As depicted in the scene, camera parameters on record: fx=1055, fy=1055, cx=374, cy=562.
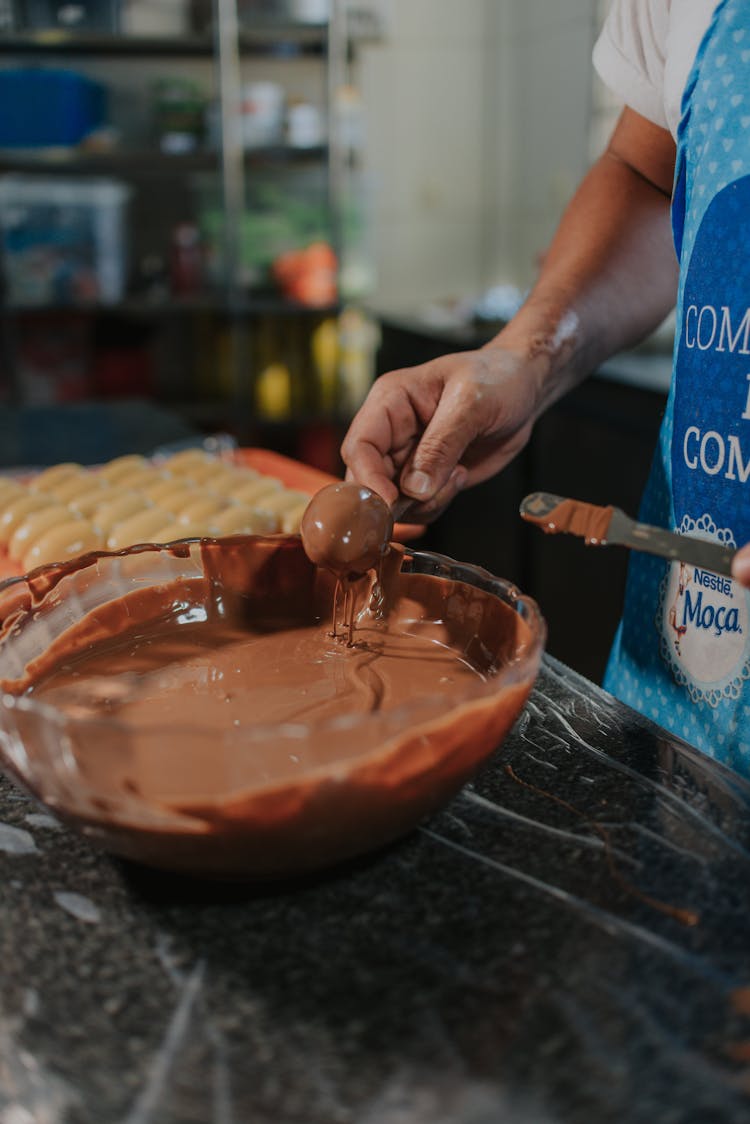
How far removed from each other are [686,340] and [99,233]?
3271 millimetres

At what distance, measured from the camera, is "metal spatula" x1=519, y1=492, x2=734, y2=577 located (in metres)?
0.65

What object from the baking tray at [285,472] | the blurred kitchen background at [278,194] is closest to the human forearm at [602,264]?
the baking tray at [285,472]

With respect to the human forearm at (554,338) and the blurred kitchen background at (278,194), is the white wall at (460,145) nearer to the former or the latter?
the blurred kitchen background at (278,194)

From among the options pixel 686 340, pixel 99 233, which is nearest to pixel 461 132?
pixel 99 233

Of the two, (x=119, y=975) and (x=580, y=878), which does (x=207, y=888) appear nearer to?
(x=119, y=975)

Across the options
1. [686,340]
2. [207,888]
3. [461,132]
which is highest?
[461,132]

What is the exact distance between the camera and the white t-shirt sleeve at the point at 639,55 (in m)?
1.08

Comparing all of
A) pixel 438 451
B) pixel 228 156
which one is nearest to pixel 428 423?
pixel 438 451

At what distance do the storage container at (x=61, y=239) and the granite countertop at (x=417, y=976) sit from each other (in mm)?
3469

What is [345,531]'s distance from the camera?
78 centimetres

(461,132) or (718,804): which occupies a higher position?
(461,132)

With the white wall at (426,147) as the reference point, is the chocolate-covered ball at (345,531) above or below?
below

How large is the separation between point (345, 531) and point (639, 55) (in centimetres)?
66

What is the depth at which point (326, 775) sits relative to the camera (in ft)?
1.70
